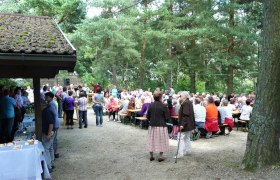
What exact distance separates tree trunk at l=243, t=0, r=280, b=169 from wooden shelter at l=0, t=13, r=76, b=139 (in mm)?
4027

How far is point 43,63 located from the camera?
563cm

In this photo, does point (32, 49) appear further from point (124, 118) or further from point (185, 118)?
point (124, 118)

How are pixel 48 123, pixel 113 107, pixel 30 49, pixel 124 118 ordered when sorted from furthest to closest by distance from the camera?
1. pixel 113 107
2. pixel 124 118
3. pixel 48 123
4. pixel 30 49

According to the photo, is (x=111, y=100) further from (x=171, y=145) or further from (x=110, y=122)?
(x=171, y=145)

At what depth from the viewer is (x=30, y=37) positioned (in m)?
6.21

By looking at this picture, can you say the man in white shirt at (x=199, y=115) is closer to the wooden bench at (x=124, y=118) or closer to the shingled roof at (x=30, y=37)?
the wooden bench at (x=124, y=118)

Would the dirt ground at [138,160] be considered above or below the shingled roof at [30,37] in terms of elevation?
below

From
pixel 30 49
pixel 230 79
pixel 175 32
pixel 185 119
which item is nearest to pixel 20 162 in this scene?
pixel 30 49

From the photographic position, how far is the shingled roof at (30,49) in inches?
210

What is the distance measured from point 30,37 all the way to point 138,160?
408 centimetres

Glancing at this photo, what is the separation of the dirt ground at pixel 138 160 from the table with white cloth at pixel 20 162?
1214mm

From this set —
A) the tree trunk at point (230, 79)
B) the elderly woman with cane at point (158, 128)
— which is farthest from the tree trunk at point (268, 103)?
the tree trunk at point (230, 79)

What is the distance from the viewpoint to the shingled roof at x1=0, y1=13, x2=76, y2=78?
533 centimetres

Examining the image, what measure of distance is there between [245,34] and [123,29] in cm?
1066
